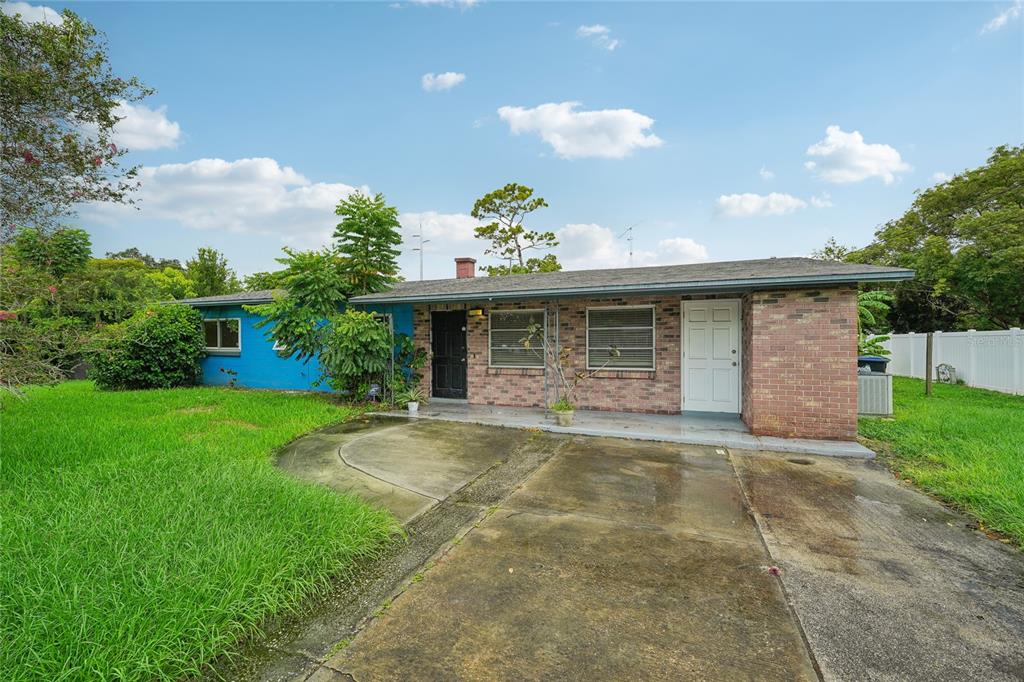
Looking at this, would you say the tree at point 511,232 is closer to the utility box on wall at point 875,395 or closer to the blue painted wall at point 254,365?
the blue painted wall at point 254,365

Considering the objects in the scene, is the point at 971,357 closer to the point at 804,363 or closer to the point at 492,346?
the point at 804,363

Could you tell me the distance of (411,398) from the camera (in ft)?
30.1

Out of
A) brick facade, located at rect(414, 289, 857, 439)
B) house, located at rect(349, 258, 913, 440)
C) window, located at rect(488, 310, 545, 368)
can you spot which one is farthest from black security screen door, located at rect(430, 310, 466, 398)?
Answer: brick facade, located at rect(414, 289, 857, 439)

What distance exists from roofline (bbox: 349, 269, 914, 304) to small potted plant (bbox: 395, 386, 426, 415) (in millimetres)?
1981

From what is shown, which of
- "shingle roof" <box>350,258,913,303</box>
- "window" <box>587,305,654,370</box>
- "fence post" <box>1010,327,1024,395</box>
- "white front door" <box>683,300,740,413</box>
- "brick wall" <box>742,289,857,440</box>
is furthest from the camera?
"fence post" <box>1010,327,1024,395</box>

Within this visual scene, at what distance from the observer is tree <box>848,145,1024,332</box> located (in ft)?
47.3

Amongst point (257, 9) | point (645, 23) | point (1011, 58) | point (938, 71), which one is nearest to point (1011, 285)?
point (1011, 58)

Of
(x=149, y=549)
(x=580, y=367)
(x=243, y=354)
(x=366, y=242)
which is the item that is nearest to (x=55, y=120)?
(x=149, y=549)

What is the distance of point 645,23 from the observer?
8.88 meters

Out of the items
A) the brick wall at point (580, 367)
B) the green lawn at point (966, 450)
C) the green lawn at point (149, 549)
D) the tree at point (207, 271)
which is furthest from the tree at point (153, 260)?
the green lawn at point (966, 450)

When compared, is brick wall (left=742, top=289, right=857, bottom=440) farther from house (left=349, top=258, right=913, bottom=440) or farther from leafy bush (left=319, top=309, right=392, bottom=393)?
leafy bush (left=319, top=309, right=392, bottom=393)

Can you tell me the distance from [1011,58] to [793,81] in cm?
392

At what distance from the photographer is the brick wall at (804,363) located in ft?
20.2

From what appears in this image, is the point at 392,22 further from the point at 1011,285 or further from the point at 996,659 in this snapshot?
the point at 1011,285
